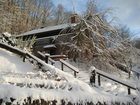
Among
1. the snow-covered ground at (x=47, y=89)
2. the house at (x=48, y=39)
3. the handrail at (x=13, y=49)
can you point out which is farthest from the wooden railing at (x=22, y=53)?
the house at (x=48, y=39)

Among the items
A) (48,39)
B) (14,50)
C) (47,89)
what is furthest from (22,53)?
(48,39)

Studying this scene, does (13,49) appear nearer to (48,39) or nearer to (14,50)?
(14,50)

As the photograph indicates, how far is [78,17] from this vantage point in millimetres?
25547

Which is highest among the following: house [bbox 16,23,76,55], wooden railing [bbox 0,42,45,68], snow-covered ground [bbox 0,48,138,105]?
house [bbox 16,23,76,55]

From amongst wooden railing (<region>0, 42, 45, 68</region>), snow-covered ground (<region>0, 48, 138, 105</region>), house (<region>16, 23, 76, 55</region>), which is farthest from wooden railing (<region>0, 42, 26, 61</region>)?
house (<region>16, 23, 76, 55</region>)

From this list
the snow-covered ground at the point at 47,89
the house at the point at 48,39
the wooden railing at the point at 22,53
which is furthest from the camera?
the house at the point at 48,39

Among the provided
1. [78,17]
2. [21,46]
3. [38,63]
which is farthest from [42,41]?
[38,63]

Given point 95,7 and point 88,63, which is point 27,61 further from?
point 95,7

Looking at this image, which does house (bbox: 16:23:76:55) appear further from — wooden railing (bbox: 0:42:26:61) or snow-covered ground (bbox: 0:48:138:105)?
snow-covered ground (bbox: 0:48:138:105)

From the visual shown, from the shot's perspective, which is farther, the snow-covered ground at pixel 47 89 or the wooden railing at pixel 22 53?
the wooden railing at pixel 22 53

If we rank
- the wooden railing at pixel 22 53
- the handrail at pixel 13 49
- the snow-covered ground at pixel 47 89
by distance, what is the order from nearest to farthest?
the snow-covered ground at pixel 47 89, the wooden railing at pixel 22 53, the handrail at pixel 13 49

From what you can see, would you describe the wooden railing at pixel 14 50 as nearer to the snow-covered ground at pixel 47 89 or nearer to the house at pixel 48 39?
the snow-covered ground at pixel 47 89

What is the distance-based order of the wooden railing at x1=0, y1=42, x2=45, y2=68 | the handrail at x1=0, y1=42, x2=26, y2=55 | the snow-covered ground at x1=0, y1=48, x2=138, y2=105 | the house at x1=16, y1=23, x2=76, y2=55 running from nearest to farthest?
the snow-covered ground at x1=0, y1=48, x2=138, y2=105 < the wooden railing at x1=0, y1=42, x2=45, y2=68 < the handrail at x1=0, y1=42, x2=26, y2=55 < the house at x1=16, y1=23, x2=76, y2=55

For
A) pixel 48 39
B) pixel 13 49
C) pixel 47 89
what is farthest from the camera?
pixel 48 39
